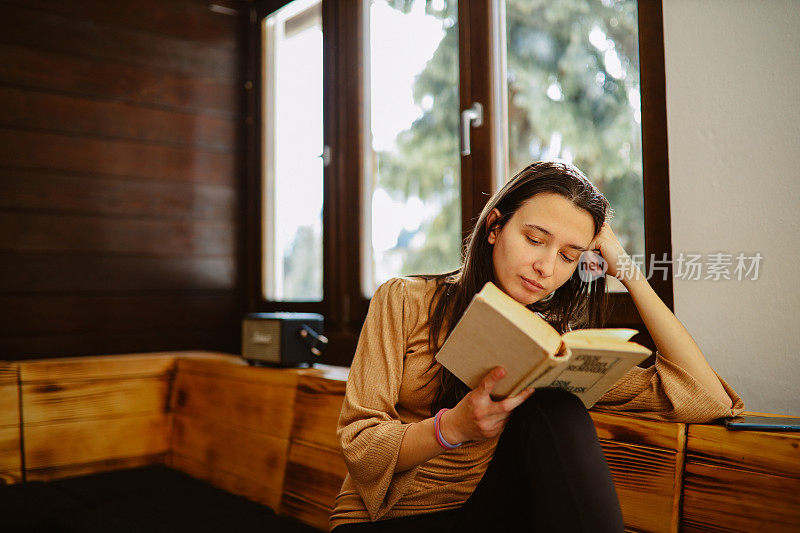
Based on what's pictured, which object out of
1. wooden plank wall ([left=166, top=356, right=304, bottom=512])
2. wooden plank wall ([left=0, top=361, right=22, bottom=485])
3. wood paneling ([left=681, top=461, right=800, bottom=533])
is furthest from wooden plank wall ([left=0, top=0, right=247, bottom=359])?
wood paneling ([left=681, top=461, right=800, bottom=533])

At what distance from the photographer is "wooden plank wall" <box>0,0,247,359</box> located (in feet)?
7.89

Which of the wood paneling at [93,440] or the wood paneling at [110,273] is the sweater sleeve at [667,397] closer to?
the wood paneling at [93,440]

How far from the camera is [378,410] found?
3.93 ft

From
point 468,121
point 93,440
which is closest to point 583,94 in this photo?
point 468,121

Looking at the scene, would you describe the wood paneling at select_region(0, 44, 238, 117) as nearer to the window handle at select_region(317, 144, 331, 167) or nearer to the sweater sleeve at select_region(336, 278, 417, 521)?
the window handle at select_region(317, 144, 331, 167)

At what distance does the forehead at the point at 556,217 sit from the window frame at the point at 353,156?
0.37 m

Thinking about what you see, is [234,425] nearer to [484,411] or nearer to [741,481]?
[484,411]

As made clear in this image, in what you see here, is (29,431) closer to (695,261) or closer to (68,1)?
(68,1)

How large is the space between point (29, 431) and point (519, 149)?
5.81 ft

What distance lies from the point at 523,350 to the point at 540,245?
38cm

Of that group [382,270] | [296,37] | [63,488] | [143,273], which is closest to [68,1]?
[296,37]

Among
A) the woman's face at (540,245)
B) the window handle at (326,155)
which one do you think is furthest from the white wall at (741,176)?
the window handle at (326,155)

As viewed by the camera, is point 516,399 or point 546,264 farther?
point 546,264

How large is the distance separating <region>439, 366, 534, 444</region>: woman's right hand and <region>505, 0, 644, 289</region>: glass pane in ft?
2.48
